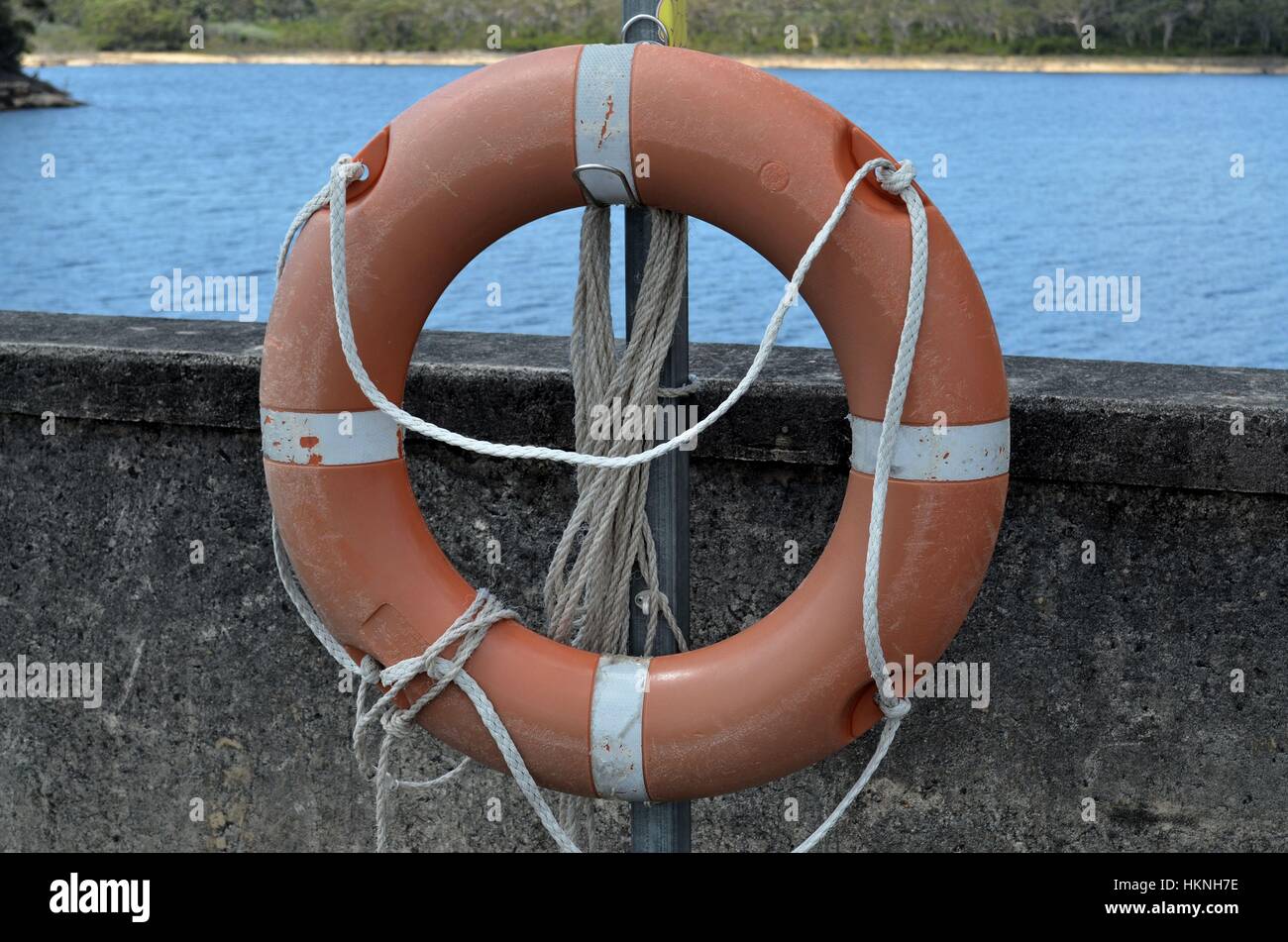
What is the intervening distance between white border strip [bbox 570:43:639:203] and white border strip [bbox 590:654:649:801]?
58 centimetres

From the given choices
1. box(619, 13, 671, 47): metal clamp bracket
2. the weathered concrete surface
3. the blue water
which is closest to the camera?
box(619, 13, 671, 47): metal clamp bracket

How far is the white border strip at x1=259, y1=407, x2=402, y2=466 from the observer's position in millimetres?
1583

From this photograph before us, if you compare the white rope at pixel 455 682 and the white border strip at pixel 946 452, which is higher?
the white border strip at pixel 946 452

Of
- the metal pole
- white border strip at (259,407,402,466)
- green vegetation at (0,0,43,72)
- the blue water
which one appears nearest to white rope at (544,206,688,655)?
the metal pole

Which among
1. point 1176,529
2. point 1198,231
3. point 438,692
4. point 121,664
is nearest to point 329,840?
point 121,664

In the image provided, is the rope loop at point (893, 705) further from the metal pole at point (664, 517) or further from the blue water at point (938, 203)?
the blue water at point (938, 203)

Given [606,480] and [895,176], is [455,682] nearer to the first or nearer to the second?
[606,480]

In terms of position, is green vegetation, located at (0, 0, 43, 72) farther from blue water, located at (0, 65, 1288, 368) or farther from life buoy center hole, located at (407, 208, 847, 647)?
life buoy center hole, located at (407, 208, 847, 647)

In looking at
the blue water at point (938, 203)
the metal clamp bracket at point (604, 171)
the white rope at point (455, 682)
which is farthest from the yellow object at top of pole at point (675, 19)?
the blue water at point (938, 203)

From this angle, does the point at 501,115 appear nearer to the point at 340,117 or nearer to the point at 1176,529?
the point at 1176,529

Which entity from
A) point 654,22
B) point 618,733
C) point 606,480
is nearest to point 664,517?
point 606,480

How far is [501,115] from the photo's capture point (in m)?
1.49

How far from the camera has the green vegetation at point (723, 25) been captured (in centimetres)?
2033

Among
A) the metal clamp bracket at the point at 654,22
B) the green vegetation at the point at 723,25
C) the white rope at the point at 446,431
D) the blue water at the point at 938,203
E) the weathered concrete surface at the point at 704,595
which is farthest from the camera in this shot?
the green vegetation at the point at 723,25
